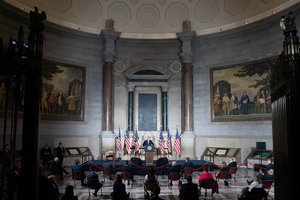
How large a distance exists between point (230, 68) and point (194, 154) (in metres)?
7.08

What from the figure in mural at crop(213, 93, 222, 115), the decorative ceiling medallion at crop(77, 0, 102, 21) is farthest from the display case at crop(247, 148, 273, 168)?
the decorative ceiling medallion at crop(77, 0, 102, 21)

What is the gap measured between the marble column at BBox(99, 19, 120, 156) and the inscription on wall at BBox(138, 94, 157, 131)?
2.45 meters

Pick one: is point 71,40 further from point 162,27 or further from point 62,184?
point 62,184

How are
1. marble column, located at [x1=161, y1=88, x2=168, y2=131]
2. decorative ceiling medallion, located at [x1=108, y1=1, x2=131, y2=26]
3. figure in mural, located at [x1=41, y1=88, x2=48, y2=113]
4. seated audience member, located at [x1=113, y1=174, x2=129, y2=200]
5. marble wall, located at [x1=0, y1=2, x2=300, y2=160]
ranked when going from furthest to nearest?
decorative ceiling medallion, located at [x1=108, y1=1, x2=131, y2=26] < marble column, located at [x1=161, y1=88, x2=168, y2=131] < marble wall, located at [x1=0, y1=2, x2=300, y2=160] < figure in mural, located at [x1=41, y1=88, x2=48, y2=113] < seated audience member, located at [x1=113, y1=174, x2=129, y2=200]

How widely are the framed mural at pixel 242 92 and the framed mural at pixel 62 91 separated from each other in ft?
33.6

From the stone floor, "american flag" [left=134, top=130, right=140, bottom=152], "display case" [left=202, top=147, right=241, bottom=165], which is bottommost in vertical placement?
the stone floor

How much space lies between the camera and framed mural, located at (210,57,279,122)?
20469 millimetres

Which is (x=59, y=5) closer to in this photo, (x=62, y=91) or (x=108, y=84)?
(x=62, y=91)

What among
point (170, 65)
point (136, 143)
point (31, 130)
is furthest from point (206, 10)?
point (31, 130)

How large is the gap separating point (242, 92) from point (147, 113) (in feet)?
24.8

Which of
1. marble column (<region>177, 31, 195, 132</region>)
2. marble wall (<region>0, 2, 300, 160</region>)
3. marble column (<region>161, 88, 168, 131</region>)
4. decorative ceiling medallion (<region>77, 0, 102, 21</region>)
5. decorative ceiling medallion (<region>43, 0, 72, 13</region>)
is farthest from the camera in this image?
marble column (<region>161, 88, 168, 131</region>)

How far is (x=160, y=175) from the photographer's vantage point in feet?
55.1

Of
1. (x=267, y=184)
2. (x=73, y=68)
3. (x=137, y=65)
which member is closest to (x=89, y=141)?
(x=73, y=68)

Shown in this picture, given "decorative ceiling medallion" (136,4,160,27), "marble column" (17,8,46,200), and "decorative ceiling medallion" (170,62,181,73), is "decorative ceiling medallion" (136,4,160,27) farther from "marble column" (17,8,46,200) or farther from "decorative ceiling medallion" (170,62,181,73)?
"marble column" (17,8,46,200)
